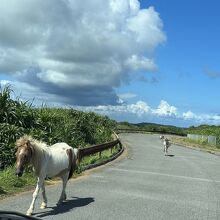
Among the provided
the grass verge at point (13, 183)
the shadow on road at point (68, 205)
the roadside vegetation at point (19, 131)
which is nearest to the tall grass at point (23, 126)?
the roadside vegetation at point (19, 131)

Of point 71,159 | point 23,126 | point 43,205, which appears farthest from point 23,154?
point 23,126

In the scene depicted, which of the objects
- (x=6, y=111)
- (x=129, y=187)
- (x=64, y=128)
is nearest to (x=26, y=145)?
(x=129, y=187)

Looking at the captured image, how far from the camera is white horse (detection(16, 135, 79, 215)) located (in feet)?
32.8

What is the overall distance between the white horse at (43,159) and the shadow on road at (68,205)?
197 millimetres

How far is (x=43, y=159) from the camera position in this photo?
10602mm

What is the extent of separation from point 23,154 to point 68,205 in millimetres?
2211

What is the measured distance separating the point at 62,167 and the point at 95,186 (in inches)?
151

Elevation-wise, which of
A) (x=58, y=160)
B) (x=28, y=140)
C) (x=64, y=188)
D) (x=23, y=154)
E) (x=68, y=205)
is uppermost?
(x=28, y=140)

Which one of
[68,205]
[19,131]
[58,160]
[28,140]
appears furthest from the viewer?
[19,131]

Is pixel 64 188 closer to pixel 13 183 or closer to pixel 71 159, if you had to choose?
pixel 71 159

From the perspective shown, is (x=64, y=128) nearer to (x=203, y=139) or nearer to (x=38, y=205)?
(x=38, y=205)

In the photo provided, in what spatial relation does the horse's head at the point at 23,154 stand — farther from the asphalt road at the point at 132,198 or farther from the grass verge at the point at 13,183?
the grass verge at the point at 13,183

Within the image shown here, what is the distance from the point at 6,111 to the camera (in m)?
18.7

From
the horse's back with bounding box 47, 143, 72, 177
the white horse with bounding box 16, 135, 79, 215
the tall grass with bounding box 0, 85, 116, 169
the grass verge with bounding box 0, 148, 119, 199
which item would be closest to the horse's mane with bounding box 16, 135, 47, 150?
the white horse with bounding box 16, 135, 79, 215
